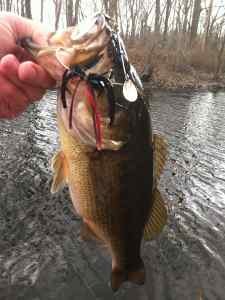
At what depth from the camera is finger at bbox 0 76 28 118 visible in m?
2.59

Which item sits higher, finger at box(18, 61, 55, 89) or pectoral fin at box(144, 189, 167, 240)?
finger at box(18, 61, 55, 89)

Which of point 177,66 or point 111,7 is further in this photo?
point 177,66

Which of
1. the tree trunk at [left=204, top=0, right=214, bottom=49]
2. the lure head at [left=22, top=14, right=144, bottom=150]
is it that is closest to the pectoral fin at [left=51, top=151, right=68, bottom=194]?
the lure head at [left=22, top=14, right=144, bottom=150]

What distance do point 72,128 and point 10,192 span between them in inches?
219

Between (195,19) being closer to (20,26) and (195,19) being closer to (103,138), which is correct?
(20,26)

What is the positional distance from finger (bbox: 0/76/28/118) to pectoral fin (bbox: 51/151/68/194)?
67cm

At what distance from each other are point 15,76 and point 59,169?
69 centimetres

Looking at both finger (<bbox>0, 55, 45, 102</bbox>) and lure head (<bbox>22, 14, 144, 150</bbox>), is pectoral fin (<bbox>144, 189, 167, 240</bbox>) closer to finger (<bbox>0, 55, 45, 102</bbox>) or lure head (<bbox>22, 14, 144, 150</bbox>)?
lure head (<bbox>22, 14, 144, 150</bbox>)

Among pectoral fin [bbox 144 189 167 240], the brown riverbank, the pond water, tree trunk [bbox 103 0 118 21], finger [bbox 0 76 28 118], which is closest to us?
pectoral fin [bbox 144 189 167 240]

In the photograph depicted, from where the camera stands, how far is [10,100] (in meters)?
2.77

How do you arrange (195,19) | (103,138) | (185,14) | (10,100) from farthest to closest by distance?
1. (185,14)
2. (195,19)
3. (10,100)
4. (103,138)

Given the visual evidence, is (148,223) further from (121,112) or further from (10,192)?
(10,192)

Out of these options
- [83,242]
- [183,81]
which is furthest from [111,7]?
[83,242]

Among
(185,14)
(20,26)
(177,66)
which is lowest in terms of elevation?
(177,66)
